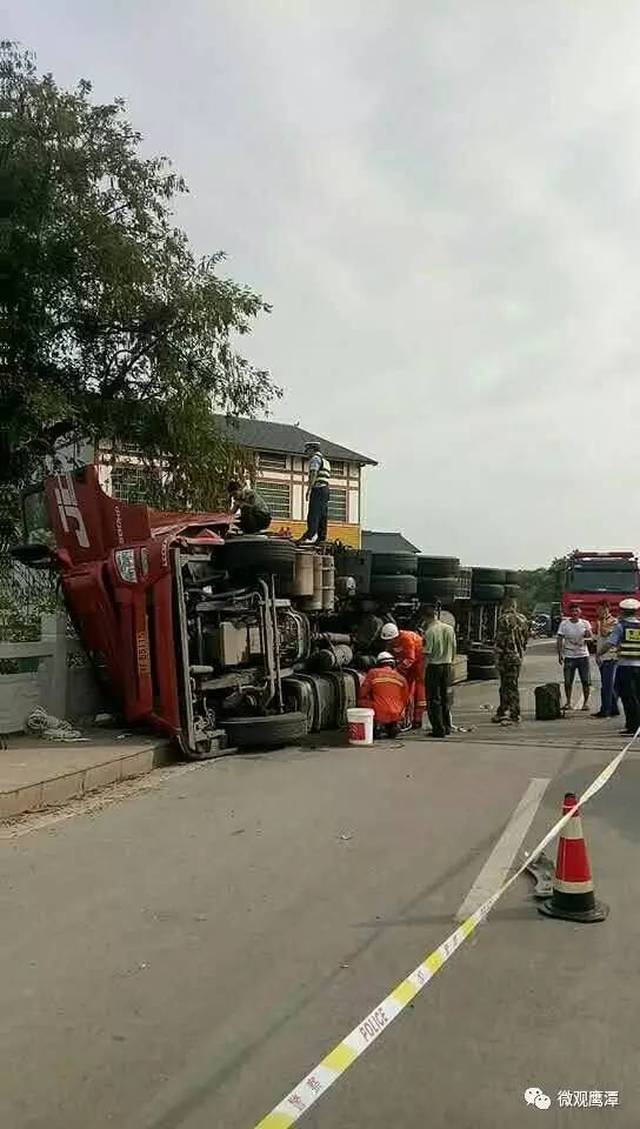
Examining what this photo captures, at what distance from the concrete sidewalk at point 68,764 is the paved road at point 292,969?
0.58 meters

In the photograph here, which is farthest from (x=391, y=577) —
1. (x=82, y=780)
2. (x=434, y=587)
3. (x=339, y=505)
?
(x=339, y=505)

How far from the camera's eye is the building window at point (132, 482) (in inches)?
744

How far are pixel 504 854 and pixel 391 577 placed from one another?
824cm

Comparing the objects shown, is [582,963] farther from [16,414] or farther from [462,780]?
[16,414]

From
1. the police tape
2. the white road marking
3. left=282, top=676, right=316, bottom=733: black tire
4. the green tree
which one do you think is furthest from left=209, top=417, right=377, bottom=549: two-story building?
the police tape

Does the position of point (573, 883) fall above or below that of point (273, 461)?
below

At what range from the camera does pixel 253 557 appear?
11000mm

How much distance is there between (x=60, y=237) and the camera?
55.5 ft

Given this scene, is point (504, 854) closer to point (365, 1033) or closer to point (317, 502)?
point (365, 1033)

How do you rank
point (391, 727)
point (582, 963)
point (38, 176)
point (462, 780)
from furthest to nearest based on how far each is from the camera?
1. point (38, 176)
2. point (391, 727)
3. point (462, 780)
4. point (582, 963)

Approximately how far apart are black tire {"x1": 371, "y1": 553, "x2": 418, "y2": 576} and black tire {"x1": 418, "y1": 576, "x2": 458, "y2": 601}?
1.43m

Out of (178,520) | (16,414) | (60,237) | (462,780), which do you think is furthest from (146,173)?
(462,780)

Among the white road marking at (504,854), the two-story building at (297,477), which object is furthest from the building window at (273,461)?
the white road marking at (504,854)

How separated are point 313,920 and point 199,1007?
1.16m
